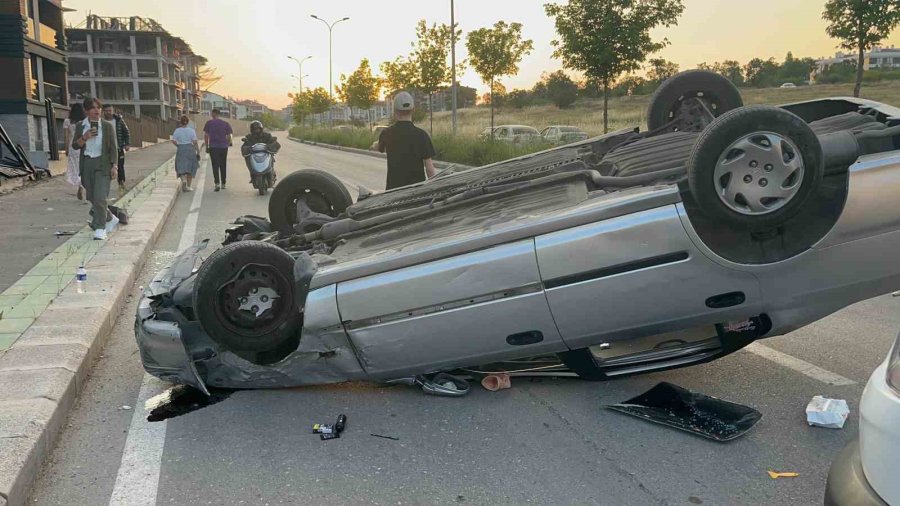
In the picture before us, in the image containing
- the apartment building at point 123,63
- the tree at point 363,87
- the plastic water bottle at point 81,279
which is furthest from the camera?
the apartment building at point 123,63

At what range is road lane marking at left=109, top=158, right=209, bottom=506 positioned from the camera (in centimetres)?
301

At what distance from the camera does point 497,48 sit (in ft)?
89.3

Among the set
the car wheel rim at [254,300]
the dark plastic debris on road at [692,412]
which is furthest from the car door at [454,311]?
the dark plastic debris on road at [692,412]

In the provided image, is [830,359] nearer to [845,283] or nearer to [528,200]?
[845,283]

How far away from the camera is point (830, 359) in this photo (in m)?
4.46

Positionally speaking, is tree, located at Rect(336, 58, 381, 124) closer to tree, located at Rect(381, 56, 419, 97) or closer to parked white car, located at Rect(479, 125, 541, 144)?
tree, located at Rect(381, 56, 419, 97)

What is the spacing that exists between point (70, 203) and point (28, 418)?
10600mm

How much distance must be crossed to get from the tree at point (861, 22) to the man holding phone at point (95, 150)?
1308 centimetres

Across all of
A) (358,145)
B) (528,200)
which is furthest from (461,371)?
(358,145)

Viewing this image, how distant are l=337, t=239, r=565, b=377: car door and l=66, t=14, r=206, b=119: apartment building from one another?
92221 millimetres

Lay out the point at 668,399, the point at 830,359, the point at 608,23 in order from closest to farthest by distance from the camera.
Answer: the point at 668,399, the point at 830,359, the point at 608,23

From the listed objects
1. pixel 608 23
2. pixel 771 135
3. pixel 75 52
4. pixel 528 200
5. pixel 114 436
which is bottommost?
pixel 114 436

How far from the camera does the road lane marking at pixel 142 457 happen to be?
9.87ft

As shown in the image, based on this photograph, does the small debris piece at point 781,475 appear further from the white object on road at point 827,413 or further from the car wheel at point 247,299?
the car wheel at point 247,299
